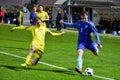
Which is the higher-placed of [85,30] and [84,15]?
[84,15]

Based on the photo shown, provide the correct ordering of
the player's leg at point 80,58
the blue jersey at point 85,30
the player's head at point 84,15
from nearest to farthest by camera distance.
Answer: the player's leg at point 80,58, the player's head at point 84,15, the blue jersey at point 85,30

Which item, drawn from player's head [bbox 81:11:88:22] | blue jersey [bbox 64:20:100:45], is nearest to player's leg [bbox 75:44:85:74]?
blue jersey [bbox 64:20:100:45]

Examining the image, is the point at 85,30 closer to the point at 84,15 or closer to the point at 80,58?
the point at 84,15

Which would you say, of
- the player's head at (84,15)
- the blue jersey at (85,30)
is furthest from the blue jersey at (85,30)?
the player's head at (84,15)

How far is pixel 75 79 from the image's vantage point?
12.2 meters

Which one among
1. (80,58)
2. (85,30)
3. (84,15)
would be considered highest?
(84,15)

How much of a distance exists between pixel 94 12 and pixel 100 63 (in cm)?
3469

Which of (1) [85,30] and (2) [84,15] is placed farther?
(1) [85,30]

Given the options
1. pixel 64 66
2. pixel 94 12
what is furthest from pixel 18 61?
→ pixel 94 12

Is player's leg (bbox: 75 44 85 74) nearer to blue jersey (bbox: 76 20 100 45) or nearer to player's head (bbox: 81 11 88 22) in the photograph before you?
blue jersey (bbox: 76 20 100 45)

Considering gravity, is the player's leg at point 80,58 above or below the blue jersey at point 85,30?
below

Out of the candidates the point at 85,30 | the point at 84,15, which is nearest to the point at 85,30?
the point at 85,30

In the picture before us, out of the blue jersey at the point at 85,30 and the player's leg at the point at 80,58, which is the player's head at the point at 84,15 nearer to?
the blue jersey at the point at 85,30

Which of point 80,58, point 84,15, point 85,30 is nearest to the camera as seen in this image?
point 80,58
